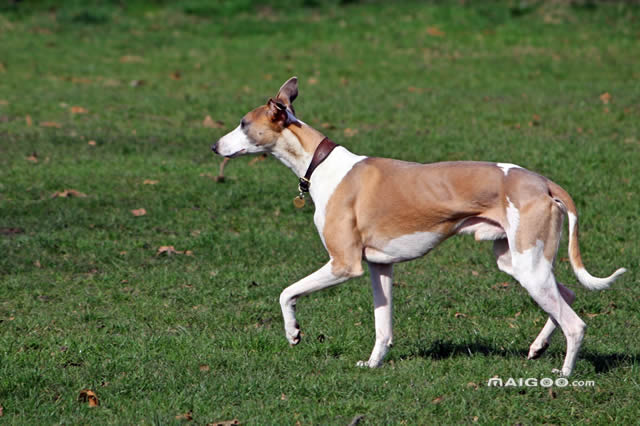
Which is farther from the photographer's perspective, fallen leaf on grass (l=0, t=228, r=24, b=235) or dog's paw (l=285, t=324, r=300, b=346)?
fallen leaf on grass (l=0, t=228, r=24, b=235)

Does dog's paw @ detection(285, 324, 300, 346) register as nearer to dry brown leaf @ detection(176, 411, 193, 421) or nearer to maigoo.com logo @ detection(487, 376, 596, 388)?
dry brown leaf @ detection(176, 411, 193, 421)

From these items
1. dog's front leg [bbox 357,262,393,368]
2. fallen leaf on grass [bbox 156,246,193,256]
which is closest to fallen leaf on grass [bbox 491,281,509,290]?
dog's front leg [bbox 357,262,393,368]

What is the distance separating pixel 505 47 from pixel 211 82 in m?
6.64

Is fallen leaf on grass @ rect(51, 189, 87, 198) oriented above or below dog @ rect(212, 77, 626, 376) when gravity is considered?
below

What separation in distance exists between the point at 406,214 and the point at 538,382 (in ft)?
4.69

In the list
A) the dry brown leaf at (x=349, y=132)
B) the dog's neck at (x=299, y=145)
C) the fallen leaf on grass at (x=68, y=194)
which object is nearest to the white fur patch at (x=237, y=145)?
the dog's neck at (x=299, y=145)

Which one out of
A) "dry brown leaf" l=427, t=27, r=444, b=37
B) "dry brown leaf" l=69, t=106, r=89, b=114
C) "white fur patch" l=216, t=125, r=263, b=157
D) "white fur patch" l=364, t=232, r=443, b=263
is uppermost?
"white fur patch" l=216, t=125, r=263, b=157

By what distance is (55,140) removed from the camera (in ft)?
43.9

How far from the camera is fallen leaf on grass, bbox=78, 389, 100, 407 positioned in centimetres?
595

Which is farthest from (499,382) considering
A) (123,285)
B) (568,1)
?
(568,1)

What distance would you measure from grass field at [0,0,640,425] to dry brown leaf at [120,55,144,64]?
0.09 metres

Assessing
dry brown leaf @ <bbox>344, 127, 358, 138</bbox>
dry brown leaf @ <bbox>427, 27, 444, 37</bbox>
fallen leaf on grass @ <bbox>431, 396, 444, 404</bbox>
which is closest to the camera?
fallen leaf on grass @ <bbox>431, 396, 444, 404</bbox>

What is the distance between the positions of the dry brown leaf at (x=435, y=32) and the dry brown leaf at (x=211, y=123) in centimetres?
789

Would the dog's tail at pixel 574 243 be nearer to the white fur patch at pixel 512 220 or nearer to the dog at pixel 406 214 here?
the dog at pixel 406 214
